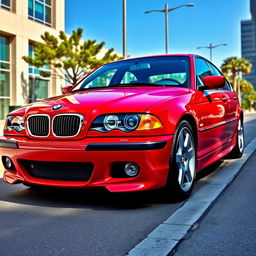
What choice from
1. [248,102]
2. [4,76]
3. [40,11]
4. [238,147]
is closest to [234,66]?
[248,102]

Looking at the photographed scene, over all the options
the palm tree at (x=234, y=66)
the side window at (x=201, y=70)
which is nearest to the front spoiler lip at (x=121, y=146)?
the side window at (x=201, y=70)

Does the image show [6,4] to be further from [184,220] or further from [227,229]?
[227,229]

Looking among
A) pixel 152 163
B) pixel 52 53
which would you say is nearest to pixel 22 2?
pixel 52 53

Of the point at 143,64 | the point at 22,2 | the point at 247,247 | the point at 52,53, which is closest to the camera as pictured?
the point at 247,247

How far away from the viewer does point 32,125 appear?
390cm

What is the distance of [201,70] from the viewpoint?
5.27 meters

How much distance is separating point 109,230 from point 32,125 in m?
1.34

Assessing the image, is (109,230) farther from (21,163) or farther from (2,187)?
(2,187)

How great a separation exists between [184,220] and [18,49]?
23.9m

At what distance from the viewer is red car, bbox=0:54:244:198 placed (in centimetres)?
356

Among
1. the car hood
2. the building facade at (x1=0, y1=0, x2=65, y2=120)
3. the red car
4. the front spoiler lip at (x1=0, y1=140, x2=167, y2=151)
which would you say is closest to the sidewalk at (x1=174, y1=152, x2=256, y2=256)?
the red car

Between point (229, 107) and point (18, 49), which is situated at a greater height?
point (18, 49)

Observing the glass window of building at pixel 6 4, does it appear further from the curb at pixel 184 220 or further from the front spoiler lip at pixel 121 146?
the front spoiler lip at pixel 121 146

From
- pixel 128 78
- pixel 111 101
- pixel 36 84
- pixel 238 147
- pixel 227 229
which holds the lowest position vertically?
pixel 227 229
